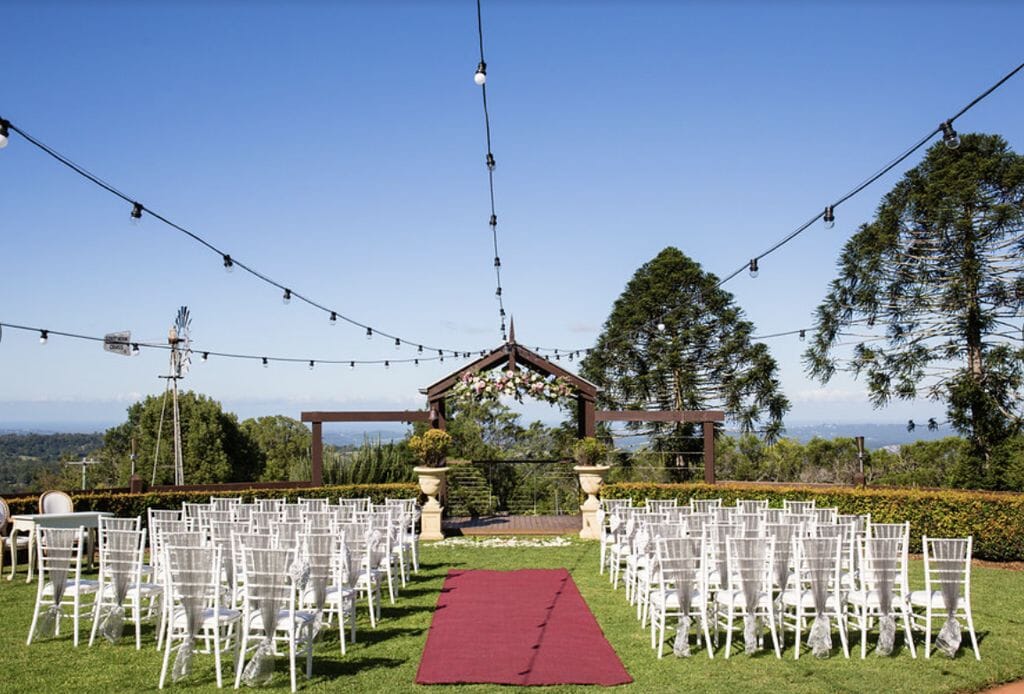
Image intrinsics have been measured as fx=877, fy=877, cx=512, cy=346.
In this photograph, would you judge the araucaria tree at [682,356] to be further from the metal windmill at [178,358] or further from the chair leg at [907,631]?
the chair leg at [907,631]

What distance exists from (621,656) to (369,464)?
10.7m

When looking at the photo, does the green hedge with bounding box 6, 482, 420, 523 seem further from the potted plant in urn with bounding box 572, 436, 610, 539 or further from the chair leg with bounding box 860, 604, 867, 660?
the chair leg with bounding box 860, 604, 867, 660

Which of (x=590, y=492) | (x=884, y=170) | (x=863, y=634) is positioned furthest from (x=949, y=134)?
(x=590, y=492)

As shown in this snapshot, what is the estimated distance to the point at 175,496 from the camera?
47.7 feet

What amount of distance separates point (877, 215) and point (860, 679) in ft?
58.0

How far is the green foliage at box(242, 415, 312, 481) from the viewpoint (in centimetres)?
4631

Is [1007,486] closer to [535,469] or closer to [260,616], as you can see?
[535,469]

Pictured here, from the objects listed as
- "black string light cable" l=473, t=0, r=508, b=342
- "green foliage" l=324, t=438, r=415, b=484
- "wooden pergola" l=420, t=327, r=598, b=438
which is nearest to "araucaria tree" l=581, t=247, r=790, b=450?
"wooden pergola" l=420, t=327, r=598, b=438

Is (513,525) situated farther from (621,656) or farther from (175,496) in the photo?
(621,656)

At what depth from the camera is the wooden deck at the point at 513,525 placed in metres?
15.4

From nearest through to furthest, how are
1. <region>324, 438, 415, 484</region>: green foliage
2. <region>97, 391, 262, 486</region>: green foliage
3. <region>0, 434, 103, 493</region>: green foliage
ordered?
<region>324, 438, 415, 484</region>: green foliage
<region>97, 391, 262, 486</region>: green foliage
<region>0, 434, 103, 493</region>: green foliage

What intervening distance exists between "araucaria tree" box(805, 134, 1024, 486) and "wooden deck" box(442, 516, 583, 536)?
8682mm

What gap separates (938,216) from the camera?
1966cm

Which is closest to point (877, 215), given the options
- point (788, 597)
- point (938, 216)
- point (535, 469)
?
point (938, 216)
